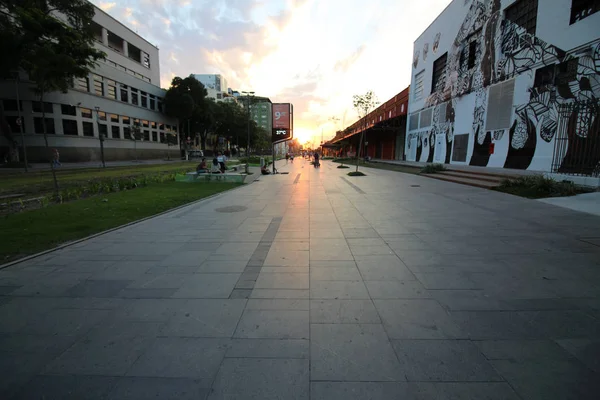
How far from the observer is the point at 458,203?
9.02 m

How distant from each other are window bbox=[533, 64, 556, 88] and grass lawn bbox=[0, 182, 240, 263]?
17897 millimetres

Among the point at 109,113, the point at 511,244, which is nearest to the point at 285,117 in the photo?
the point at 511,244

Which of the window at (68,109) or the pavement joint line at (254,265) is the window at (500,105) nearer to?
the pavement joint line at (254,265)

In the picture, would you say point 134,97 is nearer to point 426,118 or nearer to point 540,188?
point 426,118

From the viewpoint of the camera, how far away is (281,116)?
72.4 ft

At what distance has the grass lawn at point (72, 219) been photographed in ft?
16.8

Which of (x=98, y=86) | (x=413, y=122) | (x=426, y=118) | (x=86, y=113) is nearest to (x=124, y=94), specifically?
(x=98, y=86)

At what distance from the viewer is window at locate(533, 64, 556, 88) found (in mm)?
14469

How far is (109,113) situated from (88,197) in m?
37.3

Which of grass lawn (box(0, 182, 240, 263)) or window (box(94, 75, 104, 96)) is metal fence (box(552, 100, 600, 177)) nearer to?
grass lawn (box(0, 182, 240, 263))

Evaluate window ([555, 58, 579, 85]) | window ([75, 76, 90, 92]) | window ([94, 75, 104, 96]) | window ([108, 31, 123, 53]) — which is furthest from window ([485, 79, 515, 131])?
window ([108, 31, 123, 53])

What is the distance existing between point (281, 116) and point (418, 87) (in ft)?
71.3

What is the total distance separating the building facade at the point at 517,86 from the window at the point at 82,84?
41341 mm

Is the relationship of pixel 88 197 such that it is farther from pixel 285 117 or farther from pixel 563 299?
pixel 285 117
